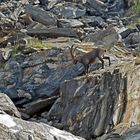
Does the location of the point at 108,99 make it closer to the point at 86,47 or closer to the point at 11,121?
the point at 86,47

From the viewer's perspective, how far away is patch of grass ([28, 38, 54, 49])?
960 inches

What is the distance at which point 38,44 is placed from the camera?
81.3 ft

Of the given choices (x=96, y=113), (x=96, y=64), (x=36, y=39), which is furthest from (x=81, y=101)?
(x=36, y=39)

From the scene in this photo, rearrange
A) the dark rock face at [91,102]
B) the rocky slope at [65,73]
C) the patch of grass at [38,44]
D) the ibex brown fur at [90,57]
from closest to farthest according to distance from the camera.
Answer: the rocky slope at [65,73] → the dark rock face at [91,102] → the ibex brown fur at [90,57] → the patch of grass at [38,44]

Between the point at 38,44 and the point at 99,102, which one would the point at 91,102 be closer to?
the point at 99,102

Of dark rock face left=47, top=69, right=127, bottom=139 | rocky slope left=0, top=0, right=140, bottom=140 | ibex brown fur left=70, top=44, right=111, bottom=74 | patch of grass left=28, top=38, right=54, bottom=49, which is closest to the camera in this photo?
rocky slope left=0, top=0, right=140, bottom=140

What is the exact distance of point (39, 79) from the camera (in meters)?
21.9

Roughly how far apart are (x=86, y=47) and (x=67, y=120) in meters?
6.49

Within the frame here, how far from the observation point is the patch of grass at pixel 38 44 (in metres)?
24.4

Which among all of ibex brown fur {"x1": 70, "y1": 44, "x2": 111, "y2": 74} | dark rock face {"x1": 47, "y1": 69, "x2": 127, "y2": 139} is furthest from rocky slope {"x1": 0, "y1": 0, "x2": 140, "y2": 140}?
ibex brown fur {"x1": 70, "y1": 44, "x2": 111, "y2": 74}

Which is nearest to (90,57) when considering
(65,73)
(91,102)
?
(65,73)

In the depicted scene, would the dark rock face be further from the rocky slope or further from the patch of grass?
the patch of grass

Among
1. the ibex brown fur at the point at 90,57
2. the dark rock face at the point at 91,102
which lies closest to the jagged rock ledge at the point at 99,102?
the dark rock face at the point at 91,102

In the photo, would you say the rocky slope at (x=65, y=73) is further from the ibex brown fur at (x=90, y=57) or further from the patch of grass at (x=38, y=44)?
the ibex brown fur at (x=90, y=57)
